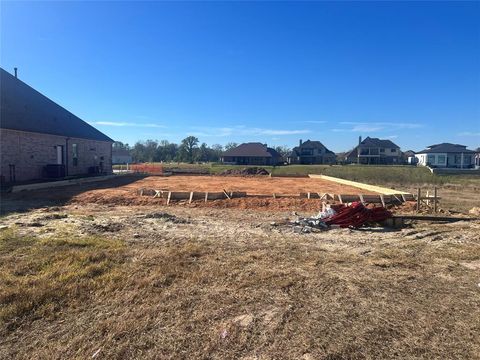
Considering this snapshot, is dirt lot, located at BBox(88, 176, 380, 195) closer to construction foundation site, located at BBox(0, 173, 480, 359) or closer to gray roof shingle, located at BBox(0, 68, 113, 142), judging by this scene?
gray roof shingle, located at BBox(0, 68, 113, 142)

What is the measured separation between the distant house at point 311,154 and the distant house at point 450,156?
19.6 m

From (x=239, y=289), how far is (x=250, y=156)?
213 feet

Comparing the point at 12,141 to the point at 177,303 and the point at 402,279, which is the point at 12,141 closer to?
the point at 177,303

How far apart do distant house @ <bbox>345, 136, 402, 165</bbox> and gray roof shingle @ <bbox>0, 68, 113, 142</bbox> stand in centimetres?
6108

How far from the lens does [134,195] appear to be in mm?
13961

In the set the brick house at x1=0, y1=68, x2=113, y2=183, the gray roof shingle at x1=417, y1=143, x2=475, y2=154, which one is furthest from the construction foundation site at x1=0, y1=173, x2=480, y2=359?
the gray roof shingle at x1=417, y1=143, x2=475, y2=154

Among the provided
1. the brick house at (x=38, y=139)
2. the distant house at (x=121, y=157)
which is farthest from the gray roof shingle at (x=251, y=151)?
the brick house at (x=38, y=139)

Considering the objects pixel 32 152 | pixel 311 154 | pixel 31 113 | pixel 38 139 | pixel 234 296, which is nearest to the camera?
pixel 234 296

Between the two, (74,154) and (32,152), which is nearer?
(32,152)

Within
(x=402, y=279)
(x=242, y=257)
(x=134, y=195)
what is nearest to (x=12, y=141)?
(x=134, y=195)

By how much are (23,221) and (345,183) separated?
58.7ft

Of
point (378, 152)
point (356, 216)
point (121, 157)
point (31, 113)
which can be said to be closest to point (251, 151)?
point (378, 152)

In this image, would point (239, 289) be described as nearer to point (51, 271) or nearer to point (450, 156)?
point (51, 271)

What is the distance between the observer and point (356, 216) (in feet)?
28.7
